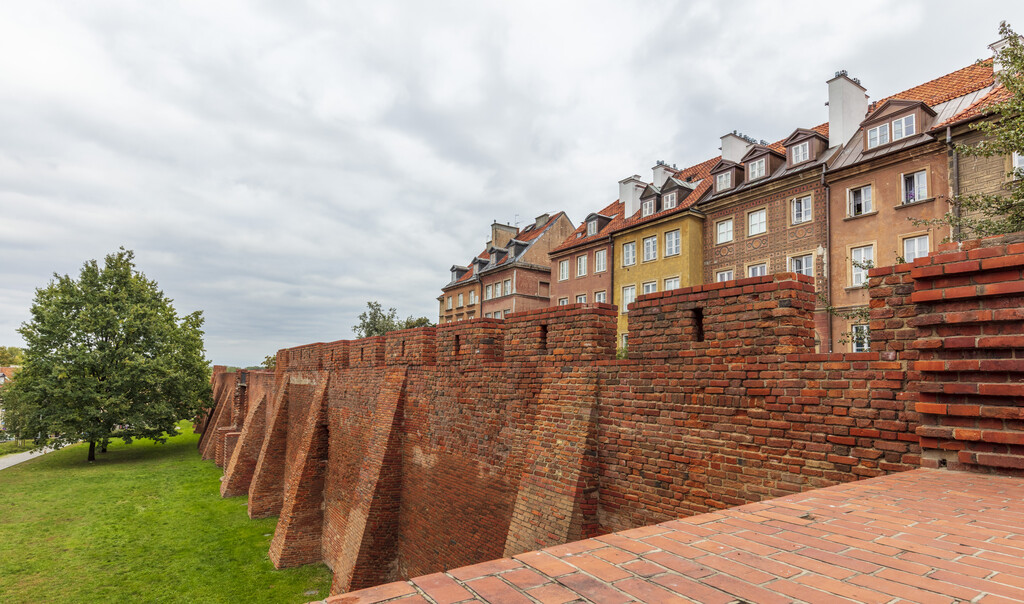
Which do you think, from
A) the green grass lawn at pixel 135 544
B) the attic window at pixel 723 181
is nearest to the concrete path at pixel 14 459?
the green grass lawn at pixel 135 544

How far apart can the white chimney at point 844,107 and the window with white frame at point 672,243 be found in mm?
7596

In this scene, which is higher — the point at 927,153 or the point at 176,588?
the point at 927,153

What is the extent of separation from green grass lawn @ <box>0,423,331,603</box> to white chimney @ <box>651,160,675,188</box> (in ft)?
84.0

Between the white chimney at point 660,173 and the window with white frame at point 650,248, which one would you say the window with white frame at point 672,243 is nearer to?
the window with white frame at point 650,248

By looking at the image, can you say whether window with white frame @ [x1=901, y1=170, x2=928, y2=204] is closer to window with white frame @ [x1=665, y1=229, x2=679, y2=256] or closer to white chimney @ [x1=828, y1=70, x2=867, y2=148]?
white chimney @ [x1=828, y1=70, x2=867, y2=148]

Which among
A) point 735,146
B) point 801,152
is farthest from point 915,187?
point 735,146

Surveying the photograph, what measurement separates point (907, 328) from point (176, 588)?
1468 centimetres

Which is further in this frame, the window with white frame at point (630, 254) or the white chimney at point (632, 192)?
the white chimney at point (632, 192)

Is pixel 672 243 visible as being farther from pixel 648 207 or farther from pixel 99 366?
pixel 99 366

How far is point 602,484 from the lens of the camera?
18.2 feet

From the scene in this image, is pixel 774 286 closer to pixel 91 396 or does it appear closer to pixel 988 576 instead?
pixel 988 576

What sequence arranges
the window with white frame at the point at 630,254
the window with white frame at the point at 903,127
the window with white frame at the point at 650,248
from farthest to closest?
the window with white frame at the point at 630,254 < the window with white frame at the point at 650,248 < the window with white frame at the point at 903,127

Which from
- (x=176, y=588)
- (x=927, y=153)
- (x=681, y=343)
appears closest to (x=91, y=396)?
(x=176, y=588)

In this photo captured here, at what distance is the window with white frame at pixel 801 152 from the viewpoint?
2233cm
